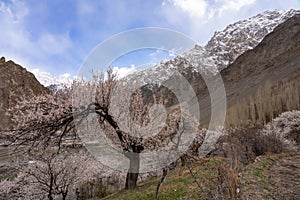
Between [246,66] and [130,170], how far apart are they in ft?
403

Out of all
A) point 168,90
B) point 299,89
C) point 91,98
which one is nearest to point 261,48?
point 299,89

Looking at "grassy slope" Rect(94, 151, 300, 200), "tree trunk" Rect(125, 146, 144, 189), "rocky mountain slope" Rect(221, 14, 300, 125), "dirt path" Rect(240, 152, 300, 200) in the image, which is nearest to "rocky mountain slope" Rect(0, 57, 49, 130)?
"rocky mountain slope" Rect(221, 14, 300, 125)

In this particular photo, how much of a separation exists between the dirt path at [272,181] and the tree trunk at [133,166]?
5.02 metres

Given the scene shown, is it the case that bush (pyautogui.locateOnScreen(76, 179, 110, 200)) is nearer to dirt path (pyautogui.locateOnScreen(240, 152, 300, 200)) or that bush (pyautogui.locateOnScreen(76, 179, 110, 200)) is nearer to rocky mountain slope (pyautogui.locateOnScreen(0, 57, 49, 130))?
dirt path (pyautogui.locateOnScreen(240, 152, 300, 200))

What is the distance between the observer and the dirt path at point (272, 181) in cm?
838

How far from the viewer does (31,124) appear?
22.0ft

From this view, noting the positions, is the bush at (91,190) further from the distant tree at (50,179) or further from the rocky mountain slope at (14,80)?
the rocky mountain slope at (14,80)

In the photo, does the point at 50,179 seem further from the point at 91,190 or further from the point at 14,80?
the point at 14,80

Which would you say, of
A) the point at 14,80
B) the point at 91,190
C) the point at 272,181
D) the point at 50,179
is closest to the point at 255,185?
the point at 272,181

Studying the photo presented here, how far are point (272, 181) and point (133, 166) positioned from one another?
677cm

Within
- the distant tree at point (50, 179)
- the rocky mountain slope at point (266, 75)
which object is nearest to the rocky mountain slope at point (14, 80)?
the rocky mountain slope at point (266, 75)

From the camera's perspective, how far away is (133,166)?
14141mm

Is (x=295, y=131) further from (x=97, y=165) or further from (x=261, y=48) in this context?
(x=261, y=48)

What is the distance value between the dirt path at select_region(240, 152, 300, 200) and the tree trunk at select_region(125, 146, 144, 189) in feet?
16.5
